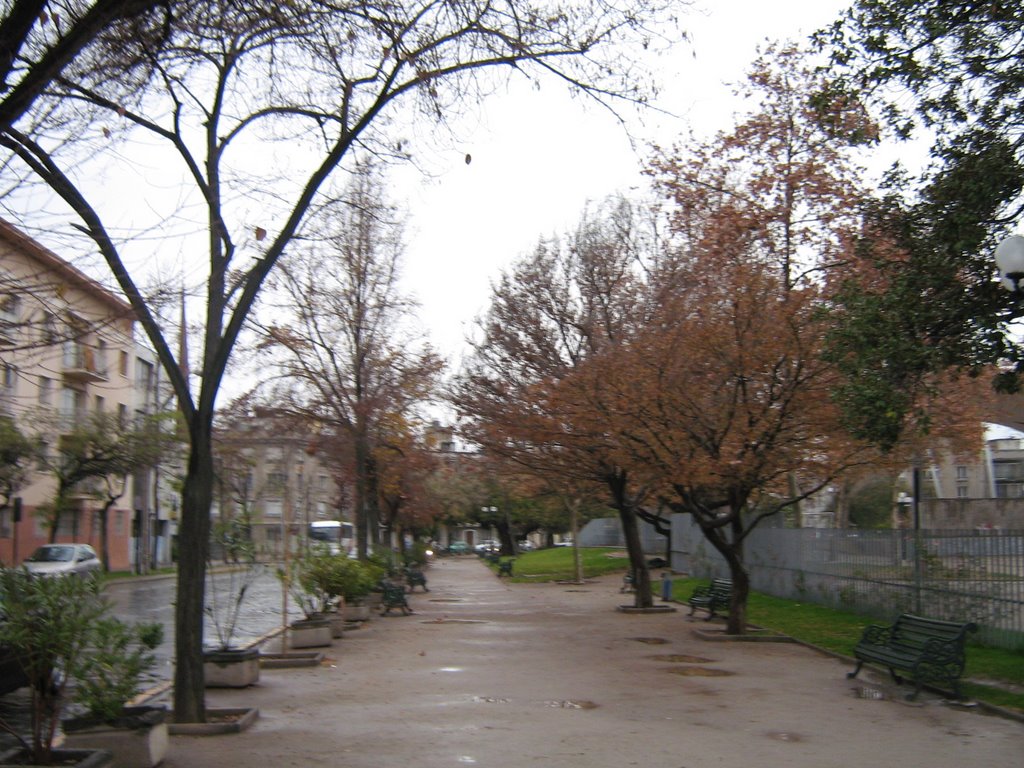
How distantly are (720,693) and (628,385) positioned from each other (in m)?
7.62

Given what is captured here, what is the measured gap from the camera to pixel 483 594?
38688mm

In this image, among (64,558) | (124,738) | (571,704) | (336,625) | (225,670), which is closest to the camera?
(124,738)

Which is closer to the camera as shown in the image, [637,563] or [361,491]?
[637,563]

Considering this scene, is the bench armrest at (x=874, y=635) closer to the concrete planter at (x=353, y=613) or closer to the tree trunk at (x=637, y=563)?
the tree trunk at (x=637, y=563)

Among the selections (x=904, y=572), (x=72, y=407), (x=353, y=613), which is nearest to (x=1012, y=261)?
(x=904, y=572)

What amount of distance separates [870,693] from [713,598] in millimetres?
9913

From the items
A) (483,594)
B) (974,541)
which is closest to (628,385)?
(974,541)

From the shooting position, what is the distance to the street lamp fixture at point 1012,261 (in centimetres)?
1026

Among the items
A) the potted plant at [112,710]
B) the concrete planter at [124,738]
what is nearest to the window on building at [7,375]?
the potted plant at [112,710]

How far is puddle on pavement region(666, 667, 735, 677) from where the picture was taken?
Answer: 15.4m

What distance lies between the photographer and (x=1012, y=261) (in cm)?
1029

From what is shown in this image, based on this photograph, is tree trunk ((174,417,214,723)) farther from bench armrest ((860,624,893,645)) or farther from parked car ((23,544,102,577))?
parked car ((23,544,102,577))

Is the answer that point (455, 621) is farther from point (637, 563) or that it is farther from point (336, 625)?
point (336, 625)

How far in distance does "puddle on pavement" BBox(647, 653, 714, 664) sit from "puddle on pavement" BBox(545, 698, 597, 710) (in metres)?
4.65
